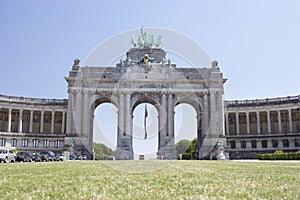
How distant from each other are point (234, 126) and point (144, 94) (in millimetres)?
35507

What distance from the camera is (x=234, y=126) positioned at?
106562mm

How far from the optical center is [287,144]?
96.9 meters

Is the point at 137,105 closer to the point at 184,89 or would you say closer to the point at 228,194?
the point at 184,89

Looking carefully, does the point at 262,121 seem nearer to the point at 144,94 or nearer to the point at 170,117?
the point at 170,117

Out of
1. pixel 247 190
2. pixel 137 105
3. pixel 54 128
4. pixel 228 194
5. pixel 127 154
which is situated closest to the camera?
pixel 228 194

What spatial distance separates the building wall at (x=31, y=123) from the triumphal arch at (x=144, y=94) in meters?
14.3

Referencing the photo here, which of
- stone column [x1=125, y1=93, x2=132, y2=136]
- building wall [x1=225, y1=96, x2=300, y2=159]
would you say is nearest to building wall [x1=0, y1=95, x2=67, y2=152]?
stone column [x1=125, y1=93, x2=132, y2=136]

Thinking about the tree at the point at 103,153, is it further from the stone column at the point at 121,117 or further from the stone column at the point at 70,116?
the stone column at the point at 70,116

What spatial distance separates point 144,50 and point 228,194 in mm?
87010

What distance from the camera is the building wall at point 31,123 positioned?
93.5 meters

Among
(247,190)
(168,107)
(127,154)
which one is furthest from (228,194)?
(168,107)

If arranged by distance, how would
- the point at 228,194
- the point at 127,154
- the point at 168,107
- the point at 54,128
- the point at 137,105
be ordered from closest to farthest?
1. the point at 228,194
2. the point at 127,154
3. the point at 168,107
4. the point at 137,105
5. the point at 54,128

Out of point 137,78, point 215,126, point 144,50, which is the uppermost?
point 144,50

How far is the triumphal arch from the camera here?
8538 cm
